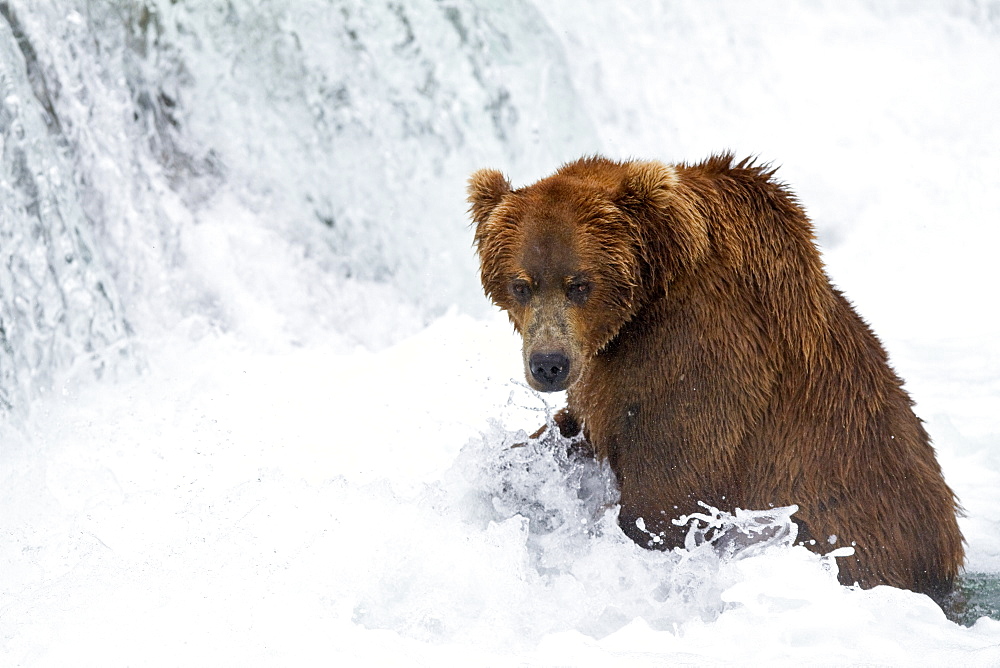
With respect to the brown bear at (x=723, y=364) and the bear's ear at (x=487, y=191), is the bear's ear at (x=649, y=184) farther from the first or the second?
the bear's ear at (x=487, y=191)

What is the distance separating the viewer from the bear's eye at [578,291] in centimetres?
404

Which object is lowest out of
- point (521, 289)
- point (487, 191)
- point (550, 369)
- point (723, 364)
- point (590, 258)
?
point (550, 369)

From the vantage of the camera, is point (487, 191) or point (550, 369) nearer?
point (550, 369)

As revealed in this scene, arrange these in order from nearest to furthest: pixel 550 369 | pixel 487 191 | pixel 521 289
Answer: pixel 550 369, pixel 521 289, pixel 487 191

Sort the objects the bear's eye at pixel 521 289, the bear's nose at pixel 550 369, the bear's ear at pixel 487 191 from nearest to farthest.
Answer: the bear's nose at pixel 550 369, the bear's eye at pixel 521 289, the bear's ear at pixel 487 191

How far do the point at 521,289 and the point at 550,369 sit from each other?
341mm

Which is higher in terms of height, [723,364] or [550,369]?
[723,364]

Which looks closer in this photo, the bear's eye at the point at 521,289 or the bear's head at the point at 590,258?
the bear's head at the point at 590,258

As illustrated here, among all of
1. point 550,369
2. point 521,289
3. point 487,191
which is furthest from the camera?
point 487,191

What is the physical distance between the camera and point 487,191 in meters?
4.45

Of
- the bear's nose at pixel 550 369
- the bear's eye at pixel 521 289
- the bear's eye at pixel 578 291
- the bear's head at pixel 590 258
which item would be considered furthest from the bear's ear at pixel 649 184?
the bear's nose at pixel 550 369

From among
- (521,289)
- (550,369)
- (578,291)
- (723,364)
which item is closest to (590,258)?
(578,291)

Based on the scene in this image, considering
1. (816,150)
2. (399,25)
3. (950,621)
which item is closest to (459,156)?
(399,25)

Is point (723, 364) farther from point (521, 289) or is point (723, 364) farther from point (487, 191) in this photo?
point (487, 191)
